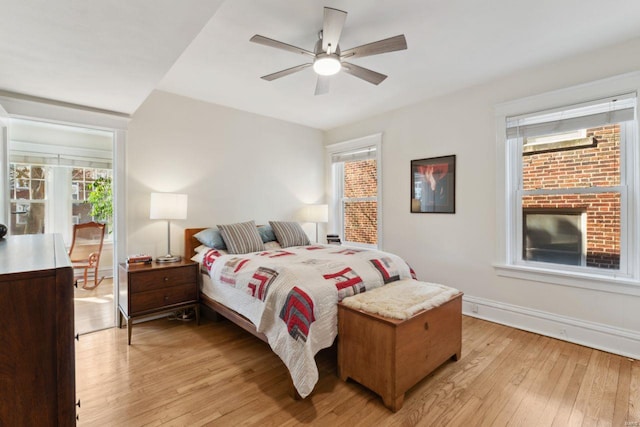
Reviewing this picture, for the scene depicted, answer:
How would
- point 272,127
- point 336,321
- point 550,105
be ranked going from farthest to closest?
point 272,127 < point 550,105 < point 336,321

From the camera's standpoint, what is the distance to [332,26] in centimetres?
182

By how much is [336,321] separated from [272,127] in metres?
3.04

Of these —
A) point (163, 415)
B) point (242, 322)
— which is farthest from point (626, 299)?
point (163, 415)

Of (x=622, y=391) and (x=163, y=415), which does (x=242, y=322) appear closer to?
(x=163, y=415)

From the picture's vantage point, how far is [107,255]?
15.9 ft

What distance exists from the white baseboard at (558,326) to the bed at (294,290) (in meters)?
1.02

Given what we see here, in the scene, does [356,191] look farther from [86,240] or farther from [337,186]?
[86,240]

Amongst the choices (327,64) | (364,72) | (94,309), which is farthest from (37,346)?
(94,309)

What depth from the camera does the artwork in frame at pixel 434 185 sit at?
11.2 ft

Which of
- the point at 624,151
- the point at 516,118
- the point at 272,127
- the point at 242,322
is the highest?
the point at 272,127

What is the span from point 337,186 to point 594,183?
306cm

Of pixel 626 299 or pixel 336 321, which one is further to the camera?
pixel 626 299

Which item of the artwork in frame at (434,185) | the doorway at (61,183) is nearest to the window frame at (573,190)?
the artwork in frame at (434,185)

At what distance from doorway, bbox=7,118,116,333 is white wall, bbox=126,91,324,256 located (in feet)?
5.08
